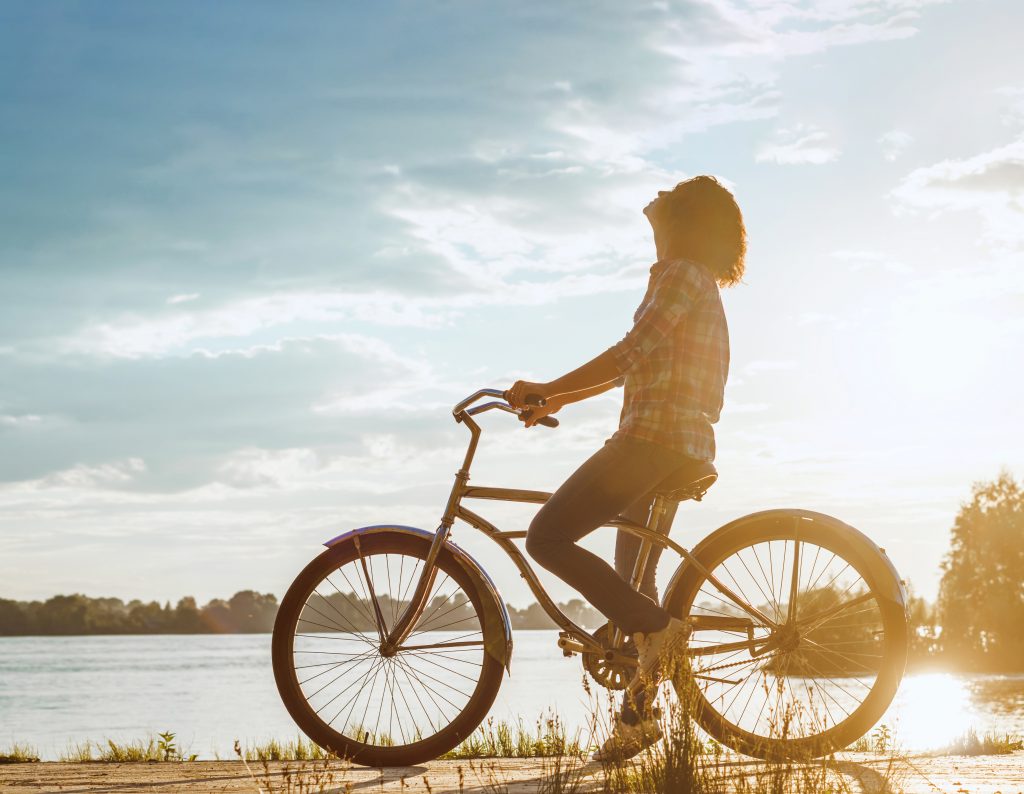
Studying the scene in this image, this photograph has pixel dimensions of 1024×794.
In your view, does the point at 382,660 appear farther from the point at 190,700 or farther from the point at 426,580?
the point at 190,700

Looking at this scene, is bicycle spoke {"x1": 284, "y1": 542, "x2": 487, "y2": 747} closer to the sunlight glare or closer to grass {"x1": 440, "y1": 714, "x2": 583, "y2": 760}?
grass {"x1": 440, "y1": 714, "x2": 583, "y2": 760}

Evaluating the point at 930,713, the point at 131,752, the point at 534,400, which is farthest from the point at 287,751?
the point at 930,713

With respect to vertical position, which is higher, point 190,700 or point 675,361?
point 675,361

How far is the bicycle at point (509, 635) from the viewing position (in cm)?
463

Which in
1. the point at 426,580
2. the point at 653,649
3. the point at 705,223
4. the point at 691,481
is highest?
the point at 705,223

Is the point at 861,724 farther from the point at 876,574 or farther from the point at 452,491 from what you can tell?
the point at 452,491

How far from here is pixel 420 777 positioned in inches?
178

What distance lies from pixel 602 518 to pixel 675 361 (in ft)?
2.34

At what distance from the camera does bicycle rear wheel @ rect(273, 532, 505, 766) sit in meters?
4.86

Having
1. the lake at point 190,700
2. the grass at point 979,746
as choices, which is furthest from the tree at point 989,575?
the grass at point 979,746

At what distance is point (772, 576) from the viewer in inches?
186

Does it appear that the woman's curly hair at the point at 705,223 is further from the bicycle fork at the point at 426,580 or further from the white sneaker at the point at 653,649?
the white sneaker at the point at 653,649

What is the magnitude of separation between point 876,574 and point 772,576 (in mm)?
435

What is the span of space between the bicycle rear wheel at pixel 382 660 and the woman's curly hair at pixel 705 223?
1757mm
